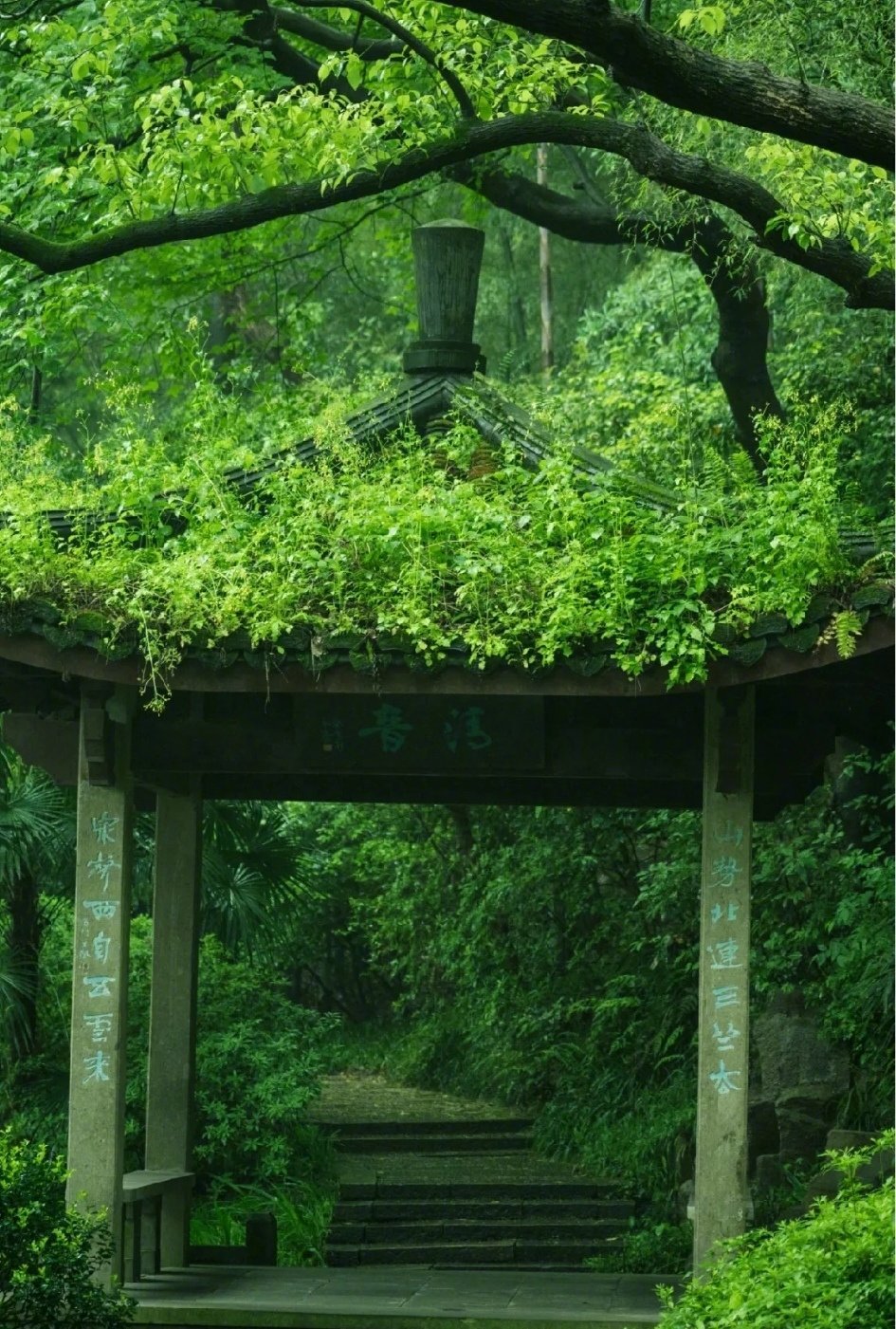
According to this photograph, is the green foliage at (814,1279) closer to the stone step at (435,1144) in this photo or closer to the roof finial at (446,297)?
the roof finial at (446,297)

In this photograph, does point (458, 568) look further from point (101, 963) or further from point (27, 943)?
point (27, 943)

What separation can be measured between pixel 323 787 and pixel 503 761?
5.80ft

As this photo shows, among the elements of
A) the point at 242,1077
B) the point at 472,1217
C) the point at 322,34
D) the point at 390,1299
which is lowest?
the point at 472,1217

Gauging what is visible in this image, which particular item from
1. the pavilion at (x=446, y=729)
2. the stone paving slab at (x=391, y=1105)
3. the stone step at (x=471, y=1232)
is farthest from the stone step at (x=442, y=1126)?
the pavilion at (x=446, y=729)

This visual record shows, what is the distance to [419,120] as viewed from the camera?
9219 mm

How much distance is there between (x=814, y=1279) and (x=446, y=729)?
109 inches

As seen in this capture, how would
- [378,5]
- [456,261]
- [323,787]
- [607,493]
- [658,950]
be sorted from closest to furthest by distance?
[607,493] < [456,261] < [323,787] < [378,5] < [658,950]

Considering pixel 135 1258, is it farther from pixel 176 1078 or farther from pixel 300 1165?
pixel 300 1165

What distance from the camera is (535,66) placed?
881cm

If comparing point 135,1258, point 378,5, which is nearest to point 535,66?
point 378,5

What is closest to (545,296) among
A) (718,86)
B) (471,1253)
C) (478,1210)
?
(478,1210)

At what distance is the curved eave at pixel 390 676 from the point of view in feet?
20.8

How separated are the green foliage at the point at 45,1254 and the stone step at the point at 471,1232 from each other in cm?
476

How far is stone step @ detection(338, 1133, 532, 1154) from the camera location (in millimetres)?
13578
